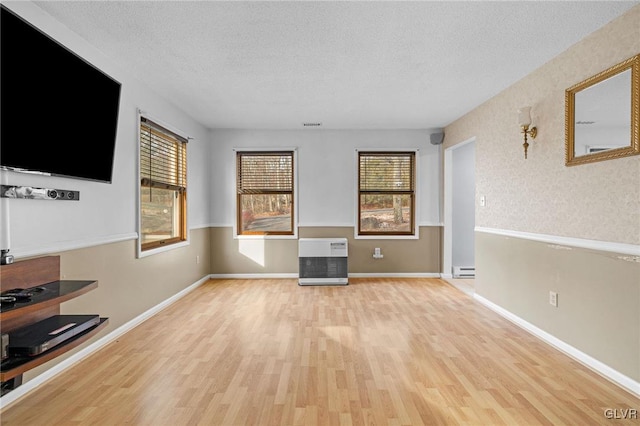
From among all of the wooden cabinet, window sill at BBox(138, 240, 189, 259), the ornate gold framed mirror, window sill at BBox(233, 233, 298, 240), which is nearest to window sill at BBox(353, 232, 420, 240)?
window sill at BBox(233, 233, 298, 240)

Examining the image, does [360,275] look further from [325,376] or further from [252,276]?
[325,376]

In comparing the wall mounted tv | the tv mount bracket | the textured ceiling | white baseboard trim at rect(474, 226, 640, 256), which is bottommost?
white baseboard trim at rect(474, 226, 640, 256)

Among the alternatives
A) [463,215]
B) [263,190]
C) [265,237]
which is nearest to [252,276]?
[265,237]

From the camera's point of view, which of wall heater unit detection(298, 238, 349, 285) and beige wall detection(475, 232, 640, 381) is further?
wall heater unit detection(298, 238, 349, 285)

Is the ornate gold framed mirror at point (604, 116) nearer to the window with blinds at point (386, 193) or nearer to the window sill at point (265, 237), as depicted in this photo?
the window with blinds at point (386, 193)

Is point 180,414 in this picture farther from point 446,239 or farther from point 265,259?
point 446,239

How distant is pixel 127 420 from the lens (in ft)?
6.55

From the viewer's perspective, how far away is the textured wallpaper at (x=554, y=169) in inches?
94.7

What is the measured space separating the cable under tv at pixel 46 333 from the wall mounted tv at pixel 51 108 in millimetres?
953

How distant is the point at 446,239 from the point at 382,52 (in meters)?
3.75

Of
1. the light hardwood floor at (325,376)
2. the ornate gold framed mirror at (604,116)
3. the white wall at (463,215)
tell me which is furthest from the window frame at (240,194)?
the ornate gold framed mirror at (604,116)

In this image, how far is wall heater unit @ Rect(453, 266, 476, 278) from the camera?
5887 mm

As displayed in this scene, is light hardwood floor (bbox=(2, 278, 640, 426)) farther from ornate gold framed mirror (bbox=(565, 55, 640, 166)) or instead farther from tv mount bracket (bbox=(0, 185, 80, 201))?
ornate gold framed mirror (bbox=(565, 55, 640, 166))

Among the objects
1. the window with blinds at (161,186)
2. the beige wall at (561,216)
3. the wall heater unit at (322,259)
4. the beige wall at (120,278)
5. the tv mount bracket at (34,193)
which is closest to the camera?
the tv mount bracket at (34,193)
